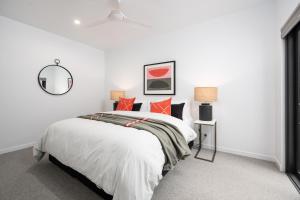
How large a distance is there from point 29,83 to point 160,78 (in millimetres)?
2899

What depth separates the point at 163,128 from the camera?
1706mm

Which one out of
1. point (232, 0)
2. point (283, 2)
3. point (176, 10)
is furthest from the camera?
point (176, 10)

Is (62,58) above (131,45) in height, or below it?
below

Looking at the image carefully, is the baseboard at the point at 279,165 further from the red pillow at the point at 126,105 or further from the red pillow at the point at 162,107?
the red pillow at the point at 126,105

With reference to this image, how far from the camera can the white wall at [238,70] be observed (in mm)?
2191

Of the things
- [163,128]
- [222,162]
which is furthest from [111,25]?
[222,162]

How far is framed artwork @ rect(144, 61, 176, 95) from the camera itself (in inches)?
124

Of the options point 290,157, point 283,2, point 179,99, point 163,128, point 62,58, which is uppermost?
point 283,2

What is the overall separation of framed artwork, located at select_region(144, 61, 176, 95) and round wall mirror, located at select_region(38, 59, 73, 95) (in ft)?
6.78

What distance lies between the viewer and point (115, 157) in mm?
1217

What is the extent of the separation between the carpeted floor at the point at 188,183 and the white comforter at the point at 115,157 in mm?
314

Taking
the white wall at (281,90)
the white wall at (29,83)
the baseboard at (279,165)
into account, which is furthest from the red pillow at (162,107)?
the white wall at (29,83)

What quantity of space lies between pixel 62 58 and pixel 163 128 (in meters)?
3.27

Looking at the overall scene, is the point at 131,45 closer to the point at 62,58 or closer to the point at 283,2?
the point at 62,58
